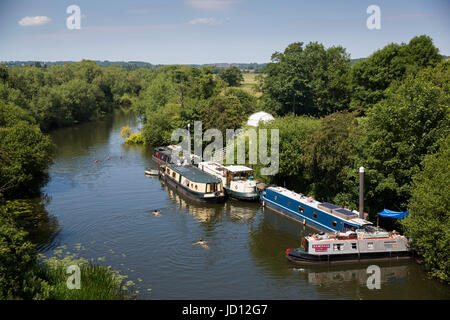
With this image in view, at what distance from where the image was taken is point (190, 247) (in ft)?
107

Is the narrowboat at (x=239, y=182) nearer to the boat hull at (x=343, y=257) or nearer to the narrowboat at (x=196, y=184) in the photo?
the narrowboat at (x=196, y=184)

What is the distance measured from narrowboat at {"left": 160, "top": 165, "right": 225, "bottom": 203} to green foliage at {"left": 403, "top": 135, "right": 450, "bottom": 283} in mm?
21105

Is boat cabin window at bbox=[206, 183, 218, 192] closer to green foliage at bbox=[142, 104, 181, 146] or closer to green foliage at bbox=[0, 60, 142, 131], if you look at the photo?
green foliage at bbox=[142, 104, 181, 146]

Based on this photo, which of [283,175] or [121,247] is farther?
[283,175]

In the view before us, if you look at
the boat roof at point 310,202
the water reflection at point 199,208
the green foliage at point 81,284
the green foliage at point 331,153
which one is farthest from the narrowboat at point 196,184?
the green foliage at point 81,284

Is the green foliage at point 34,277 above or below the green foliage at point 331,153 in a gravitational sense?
below

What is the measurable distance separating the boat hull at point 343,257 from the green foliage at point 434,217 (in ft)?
5.68

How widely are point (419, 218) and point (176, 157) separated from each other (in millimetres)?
37045

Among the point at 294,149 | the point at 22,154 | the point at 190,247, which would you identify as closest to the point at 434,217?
the point at 190,247

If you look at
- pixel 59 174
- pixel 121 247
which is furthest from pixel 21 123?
pixel 121 247

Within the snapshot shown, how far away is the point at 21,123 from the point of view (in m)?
47.0

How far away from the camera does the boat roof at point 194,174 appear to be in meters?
45.4

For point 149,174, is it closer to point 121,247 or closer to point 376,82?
point 121,247
